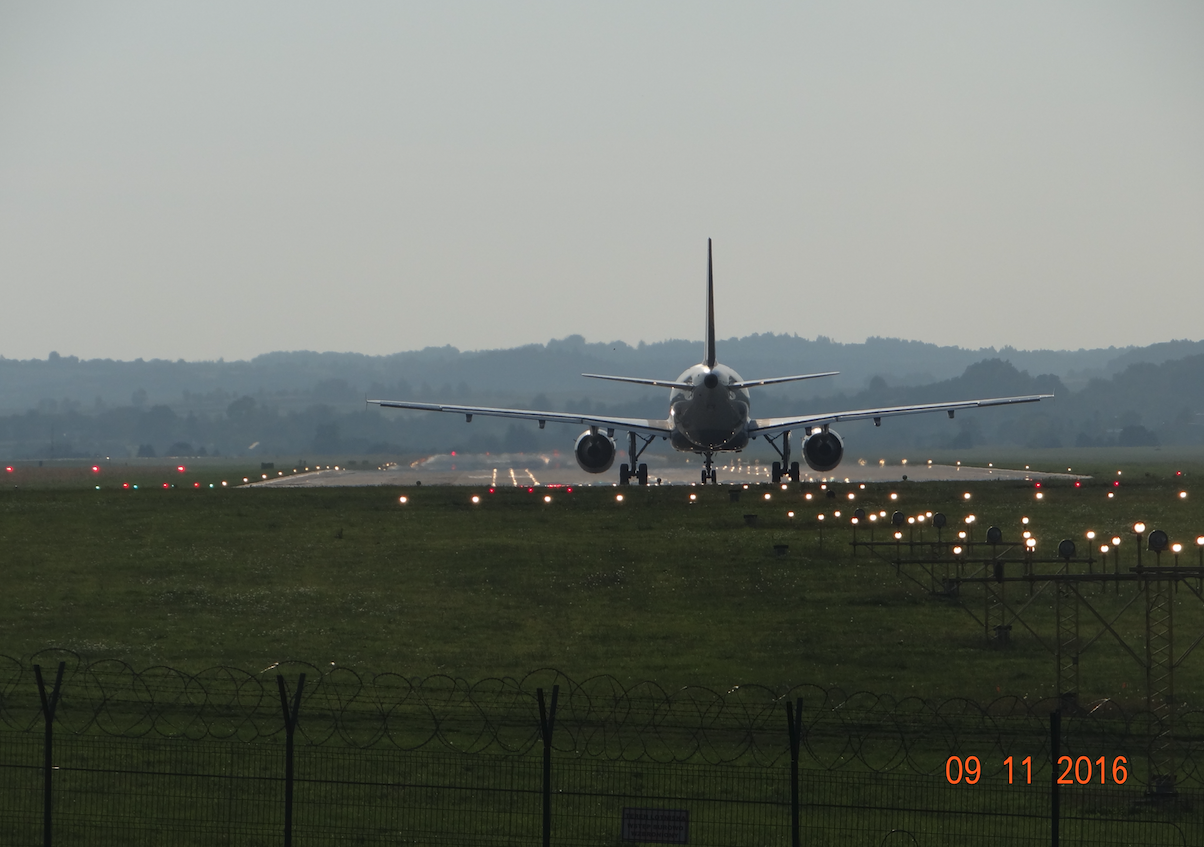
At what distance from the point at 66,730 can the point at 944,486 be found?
170 ft

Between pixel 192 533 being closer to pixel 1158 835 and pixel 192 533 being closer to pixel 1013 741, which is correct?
pixel 1013 741

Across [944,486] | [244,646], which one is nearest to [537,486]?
[944,486]

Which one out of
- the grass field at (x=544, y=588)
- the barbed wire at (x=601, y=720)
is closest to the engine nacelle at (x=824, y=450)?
the grass field at (x=544, y=588)

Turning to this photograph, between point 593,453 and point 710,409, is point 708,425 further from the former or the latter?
point 593,453

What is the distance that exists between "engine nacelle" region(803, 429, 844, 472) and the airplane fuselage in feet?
14.3

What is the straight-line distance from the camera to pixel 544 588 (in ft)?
151

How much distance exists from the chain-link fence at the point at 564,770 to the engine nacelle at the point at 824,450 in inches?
1927

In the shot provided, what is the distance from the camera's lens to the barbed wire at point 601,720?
27.4 metres

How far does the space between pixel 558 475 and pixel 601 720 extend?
73.4m

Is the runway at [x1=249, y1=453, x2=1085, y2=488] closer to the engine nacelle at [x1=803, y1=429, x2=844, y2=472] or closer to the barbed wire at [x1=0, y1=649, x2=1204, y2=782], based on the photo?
the engine nacelle at [x1=803, y1=429, x2=844, y2=472]

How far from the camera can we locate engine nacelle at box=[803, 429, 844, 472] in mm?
81000

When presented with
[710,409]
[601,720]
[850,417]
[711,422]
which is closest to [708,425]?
[711,422]
